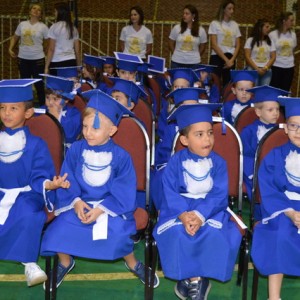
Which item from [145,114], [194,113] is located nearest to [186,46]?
[145,114]

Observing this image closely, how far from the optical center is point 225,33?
24.6 feet

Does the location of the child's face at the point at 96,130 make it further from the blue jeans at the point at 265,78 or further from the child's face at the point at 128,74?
the blue jeans at the point at 265,78

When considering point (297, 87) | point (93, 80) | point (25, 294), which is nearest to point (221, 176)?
point (25, 294)

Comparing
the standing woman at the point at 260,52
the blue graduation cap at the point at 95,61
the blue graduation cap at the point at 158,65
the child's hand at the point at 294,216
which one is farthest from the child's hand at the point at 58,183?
the standing woman at the point at 260,52

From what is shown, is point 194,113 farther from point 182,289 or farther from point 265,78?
point 265,78

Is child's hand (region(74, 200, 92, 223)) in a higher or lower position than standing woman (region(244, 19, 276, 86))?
lower

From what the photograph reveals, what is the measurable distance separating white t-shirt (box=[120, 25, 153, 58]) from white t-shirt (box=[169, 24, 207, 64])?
372 millimetres

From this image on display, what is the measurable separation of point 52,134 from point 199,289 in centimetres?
132

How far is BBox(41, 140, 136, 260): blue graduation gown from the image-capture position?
118 inches

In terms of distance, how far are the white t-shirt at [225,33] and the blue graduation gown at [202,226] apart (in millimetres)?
4576

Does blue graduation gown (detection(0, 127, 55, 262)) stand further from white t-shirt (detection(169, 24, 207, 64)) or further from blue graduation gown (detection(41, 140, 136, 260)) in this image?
white t-shirt (detection(169, 24, 207, 64))

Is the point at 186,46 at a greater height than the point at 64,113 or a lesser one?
greater

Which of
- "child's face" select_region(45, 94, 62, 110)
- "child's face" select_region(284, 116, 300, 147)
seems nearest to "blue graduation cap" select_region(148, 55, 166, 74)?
"child's face" select_region(45, 94, 62, 110)

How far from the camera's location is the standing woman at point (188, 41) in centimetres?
750
